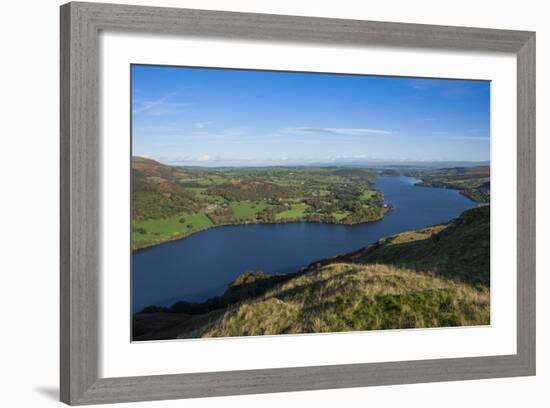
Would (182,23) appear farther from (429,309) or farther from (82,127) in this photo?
(429,309)

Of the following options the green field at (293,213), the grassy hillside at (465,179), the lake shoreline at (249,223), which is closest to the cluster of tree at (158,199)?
the lake shoreline at (249,223)

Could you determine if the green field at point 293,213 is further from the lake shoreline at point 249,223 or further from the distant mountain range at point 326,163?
the distant mountain range at point 326,163

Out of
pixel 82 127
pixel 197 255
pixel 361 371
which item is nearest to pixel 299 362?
pixel 361 371

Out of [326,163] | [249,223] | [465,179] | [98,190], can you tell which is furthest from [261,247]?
[465,179]

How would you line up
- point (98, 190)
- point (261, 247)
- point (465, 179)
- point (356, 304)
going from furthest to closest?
point (465, 179), point (356, 304), point (261, 247), point (98, 190)

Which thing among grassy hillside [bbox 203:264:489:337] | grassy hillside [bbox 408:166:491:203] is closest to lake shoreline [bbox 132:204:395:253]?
grassy hillside [bbox 203:264:489:337]

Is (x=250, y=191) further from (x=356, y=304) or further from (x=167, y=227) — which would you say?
(x=356, y=304)
